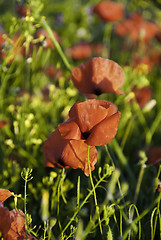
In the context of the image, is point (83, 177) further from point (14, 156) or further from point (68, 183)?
point (14, 156)

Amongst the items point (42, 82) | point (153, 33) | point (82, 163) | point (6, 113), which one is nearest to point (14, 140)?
point (6, 113)

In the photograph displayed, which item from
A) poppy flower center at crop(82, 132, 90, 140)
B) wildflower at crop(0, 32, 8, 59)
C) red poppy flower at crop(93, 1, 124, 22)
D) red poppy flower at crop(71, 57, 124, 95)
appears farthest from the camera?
red poppy flower at crop(93, 1, 124, 22)

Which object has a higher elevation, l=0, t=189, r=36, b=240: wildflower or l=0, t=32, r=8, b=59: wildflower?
l=0, t=32, r=8, b=59: wildflower

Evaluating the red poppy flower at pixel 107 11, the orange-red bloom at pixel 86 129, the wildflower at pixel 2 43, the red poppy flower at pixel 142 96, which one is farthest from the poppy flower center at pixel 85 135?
the red poppy flower at pixel 107 11

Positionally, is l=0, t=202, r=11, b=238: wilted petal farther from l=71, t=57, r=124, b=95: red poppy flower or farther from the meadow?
l=71, t=57, r=124, b=95: red poppy flower

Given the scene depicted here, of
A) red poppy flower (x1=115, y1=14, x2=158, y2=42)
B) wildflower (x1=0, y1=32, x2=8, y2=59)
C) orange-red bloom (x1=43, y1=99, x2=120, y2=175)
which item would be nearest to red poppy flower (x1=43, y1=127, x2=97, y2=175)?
orange-red bloom (x1=43, y1=99, x2=120, y2=175)
